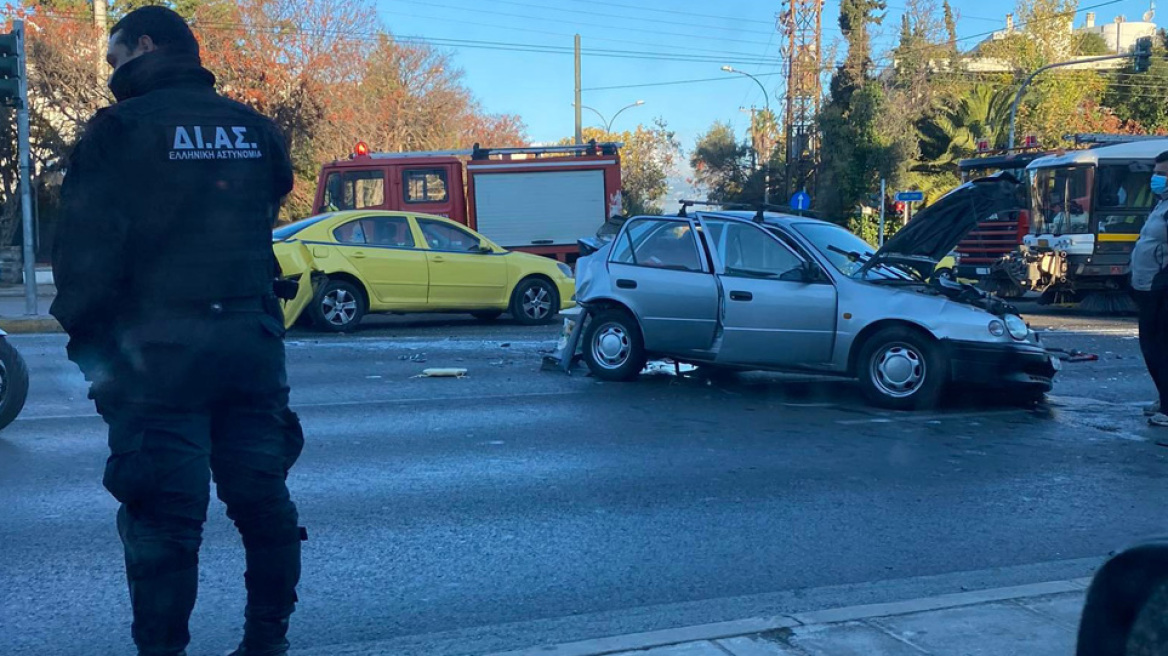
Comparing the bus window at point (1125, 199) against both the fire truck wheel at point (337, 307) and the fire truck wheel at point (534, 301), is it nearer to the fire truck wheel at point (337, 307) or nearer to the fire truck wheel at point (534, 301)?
the fire truck wheel at point (534, 301)

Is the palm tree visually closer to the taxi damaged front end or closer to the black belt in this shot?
the taxi damaged front end

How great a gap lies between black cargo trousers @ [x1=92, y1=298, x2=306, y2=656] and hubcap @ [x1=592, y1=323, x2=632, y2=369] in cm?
709

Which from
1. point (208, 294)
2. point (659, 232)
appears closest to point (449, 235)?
point (659, 232)

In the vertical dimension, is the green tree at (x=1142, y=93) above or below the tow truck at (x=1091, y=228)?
above

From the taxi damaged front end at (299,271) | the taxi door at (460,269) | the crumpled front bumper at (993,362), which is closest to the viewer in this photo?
the crumpled front bumper at (993,362)

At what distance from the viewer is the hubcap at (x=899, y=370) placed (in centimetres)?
905

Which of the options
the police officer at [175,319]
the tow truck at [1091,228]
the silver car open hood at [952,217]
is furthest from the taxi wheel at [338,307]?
the tow truck at [1091,228]

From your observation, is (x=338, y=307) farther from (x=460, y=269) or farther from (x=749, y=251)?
(x=749, y=251)

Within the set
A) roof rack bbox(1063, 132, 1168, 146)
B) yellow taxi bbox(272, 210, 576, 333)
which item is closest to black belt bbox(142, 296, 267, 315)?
yellow taxi bbox(272, 210, 576, 333)

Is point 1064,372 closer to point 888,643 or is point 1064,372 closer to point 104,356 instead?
point 888,643

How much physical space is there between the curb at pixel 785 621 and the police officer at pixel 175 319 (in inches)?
41.9

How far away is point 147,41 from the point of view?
3.24 meters

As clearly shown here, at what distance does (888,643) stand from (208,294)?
256 centimetres

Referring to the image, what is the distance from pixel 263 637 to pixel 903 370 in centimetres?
672
